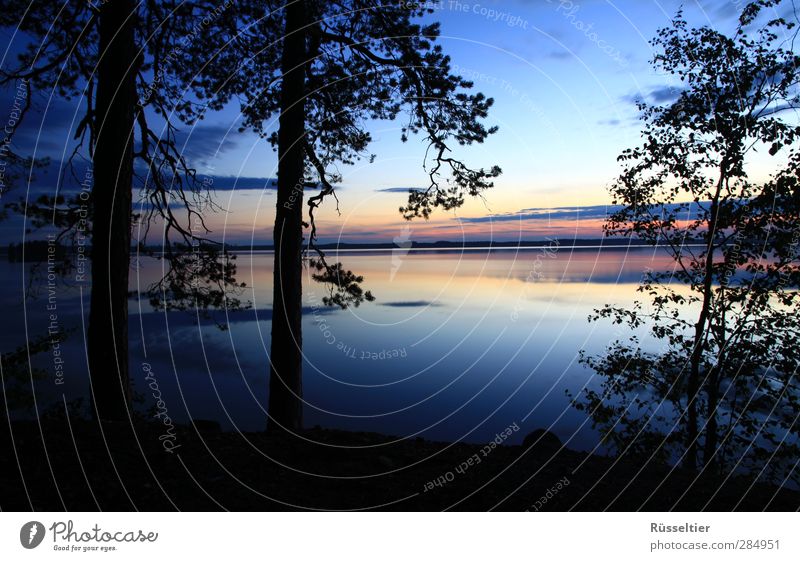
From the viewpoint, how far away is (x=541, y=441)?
30.3ft

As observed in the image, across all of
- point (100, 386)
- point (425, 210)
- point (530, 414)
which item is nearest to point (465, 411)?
point (530, 414)

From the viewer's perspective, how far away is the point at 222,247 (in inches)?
463

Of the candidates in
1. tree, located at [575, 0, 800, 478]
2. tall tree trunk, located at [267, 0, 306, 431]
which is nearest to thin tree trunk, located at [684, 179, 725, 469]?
tree, located at [575, 0, 800, 478]

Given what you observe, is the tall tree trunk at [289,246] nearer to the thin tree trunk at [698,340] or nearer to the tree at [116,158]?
the tree at [116,158]

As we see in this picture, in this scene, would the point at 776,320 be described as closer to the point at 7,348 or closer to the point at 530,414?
the point at 530,414

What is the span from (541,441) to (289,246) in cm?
592

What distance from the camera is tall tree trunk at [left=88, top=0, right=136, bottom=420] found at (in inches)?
350

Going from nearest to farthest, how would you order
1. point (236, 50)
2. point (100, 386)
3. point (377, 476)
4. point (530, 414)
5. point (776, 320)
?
point (377, 476) → point (100, 386) → point (776, 320) → point (236, 50) → point (530, 414)

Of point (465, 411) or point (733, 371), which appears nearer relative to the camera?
point (733, 371)

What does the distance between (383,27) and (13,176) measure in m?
8.37

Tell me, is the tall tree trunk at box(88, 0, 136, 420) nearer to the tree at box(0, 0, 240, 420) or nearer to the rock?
the tree at box(0, 0, 240, 420)

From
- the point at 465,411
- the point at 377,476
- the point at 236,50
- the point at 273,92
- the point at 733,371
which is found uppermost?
the point at 236,50

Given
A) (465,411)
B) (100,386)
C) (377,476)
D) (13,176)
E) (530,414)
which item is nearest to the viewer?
(377,476)

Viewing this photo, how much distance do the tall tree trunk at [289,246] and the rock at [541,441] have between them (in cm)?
441
